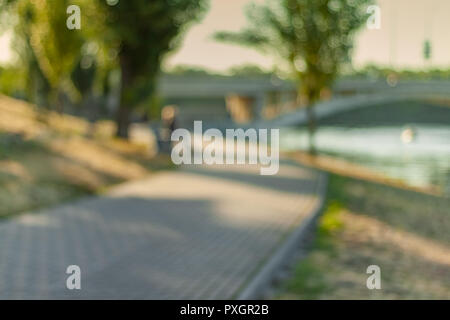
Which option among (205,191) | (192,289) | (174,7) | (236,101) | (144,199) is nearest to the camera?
(192,289)

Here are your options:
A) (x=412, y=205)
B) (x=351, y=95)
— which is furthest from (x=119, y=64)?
(x=351, y=95)

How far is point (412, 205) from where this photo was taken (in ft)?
44.2

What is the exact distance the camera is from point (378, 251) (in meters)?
8.87

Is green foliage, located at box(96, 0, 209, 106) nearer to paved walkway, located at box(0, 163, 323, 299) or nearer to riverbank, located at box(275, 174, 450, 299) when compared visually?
paved walkway, located at box(0, 163, 323, 299)

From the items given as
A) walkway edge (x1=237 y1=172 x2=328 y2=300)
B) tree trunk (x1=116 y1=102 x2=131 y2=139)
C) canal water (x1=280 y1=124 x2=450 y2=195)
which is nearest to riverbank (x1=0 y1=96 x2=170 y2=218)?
tree trunk (x1=116 y1=102 x2=131 y2=139)

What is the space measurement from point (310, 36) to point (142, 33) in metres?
5.11

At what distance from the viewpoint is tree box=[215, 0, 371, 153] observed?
2052 cm

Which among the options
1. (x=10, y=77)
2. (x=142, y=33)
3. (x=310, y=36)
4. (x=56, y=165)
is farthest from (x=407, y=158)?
(x=10, y=77)

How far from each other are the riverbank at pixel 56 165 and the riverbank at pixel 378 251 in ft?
15.0

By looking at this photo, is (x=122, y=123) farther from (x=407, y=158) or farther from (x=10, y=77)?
(x=407, y=158)

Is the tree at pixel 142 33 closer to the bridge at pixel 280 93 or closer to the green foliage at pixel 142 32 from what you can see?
the green foliage at pixel 142 32

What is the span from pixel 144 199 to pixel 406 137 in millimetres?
25705

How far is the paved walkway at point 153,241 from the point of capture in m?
6.05

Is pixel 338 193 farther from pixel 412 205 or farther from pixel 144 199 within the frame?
pixel 144 199
